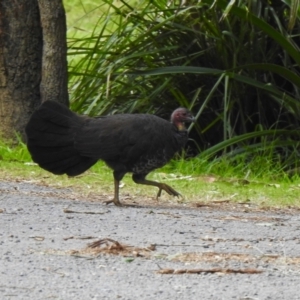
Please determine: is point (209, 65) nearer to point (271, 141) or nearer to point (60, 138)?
point (271, 141)

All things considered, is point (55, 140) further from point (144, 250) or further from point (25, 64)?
point (25, 64)

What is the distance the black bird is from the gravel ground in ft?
1.01

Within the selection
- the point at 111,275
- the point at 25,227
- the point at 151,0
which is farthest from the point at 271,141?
the point at 111,275

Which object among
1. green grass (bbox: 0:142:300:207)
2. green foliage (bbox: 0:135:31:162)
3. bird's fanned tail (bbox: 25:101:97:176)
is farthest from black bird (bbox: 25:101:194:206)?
green foliage (bbox: 0:135:31:162)

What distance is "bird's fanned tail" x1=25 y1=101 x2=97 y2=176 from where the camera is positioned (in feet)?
25.3

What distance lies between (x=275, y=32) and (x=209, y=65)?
52.1 inches

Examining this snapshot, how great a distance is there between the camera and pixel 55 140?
7750mm

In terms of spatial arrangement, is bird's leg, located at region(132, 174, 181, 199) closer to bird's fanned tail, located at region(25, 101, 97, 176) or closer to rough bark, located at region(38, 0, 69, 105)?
bird's fanned tail, located at region(25, 101, 97, 176)

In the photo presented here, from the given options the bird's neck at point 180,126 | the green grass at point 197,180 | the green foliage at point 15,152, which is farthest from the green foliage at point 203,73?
the bird's neck at point 180,126

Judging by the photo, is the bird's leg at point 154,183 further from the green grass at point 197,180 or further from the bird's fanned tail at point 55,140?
the bird's fanned tail at point 55,140

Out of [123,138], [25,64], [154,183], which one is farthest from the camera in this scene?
[25,64]

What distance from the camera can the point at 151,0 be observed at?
11234 mm

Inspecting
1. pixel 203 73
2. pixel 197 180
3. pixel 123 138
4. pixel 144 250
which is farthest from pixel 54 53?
pixel 144 250

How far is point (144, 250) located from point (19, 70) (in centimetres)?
527
